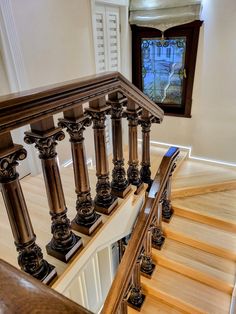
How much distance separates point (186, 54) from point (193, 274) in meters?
2.95

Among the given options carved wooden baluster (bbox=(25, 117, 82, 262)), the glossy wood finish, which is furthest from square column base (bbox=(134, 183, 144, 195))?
the glossy wood finish

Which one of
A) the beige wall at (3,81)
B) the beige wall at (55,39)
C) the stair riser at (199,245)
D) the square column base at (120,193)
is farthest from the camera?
the stair riser at (199,245)

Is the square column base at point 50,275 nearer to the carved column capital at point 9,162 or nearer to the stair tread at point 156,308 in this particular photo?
the carved column capital at point 9,162

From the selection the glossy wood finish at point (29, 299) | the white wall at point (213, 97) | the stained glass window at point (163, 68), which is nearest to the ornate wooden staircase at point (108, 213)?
the glossy wood finish at point (29, 299)

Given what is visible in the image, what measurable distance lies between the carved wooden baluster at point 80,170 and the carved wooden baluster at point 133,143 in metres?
0.51

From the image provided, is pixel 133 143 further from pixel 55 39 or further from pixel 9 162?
pixel 55 39

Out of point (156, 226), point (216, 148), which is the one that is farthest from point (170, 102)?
point (156, 226)

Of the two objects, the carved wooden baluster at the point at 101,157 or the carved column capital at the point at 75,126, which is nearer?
the carved column capital at the point at 75,126

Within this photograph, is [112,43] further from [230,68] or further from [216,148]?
[216,148]

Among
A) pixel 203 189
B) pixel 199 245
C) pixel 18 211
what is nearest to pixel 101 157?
pixel 18 211

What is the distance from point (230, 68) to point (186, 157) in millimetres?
1471

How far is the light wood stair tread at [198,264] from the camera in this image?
7.33 ft

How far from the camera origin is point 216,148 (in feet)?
12.9

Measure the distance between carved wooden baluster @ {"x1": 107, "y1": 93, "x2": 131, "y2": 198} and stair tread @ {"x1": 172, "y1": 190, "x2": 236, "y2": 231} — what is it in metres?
1.52
